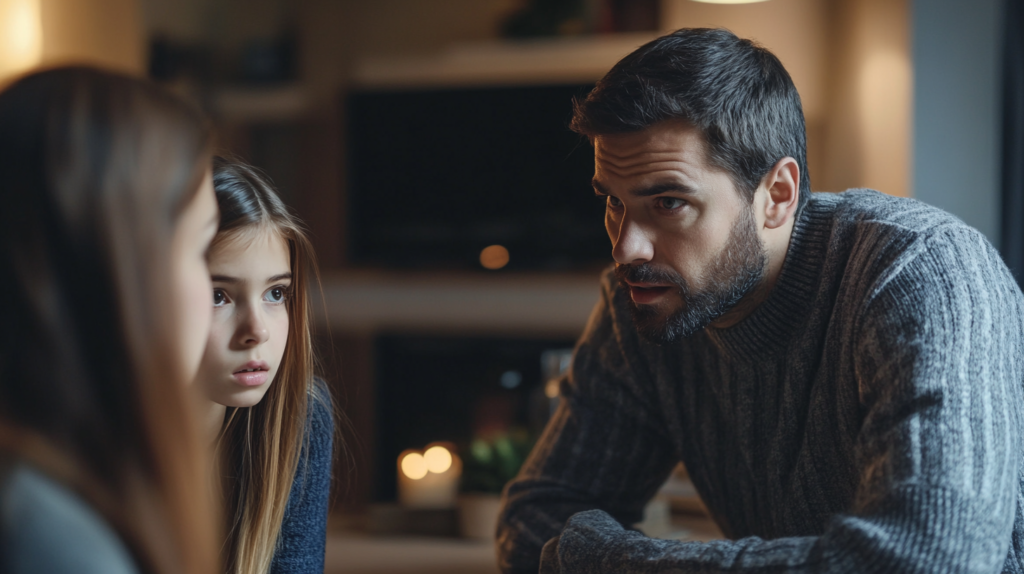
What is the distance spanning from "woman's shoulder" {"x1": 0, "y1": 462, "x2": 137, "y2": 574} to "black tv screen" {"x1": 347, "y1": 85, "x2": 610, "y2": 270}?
98.7 inches

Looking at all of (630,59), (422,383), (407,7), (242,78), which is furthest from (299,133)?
(630,59)

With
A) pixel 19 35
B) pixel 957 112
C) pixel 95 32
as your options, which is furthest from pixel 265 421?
pixel 95 32

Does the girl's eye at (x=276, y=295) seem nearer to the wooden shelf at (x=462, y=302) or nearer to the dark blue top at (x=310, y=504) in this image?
the dark blue top at (x=310, y=504)

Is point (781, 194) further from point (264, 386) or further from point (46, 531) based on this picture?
point (46, 531)

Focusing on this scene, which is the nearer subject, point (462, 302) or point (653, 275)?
point (653, 275)

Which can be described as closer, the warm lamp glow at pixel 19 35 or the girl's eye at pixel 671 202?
the girl's eye at pixel 671 202

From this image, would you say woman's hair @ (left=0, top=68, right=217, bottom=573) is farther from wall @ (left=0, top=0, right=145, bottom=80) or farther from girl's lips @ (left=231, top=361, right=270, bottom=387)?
wall @ (left=0, top=0, right=145, bottom=80)

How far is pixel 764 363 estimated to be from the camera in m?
1.00

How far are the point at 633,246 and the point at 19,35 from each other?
178cm

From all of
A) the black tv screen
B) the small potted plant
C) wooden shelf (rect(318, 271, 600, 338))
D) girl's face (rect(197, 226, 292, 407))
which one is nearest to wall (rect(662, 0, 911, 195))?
the black tv screen

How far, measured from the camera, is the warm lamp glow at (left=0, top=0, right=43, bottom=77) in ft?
6.33

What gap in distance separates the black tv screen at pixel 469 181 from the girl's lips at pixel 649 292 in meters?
Result: 1.93

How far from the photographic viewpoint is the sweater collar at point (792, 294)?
3.18ft

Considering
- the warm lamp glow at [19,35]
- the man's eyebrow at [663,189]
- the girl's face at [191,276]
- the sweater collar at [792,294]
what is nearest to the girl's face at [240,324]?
the girl's face at [191,276]
